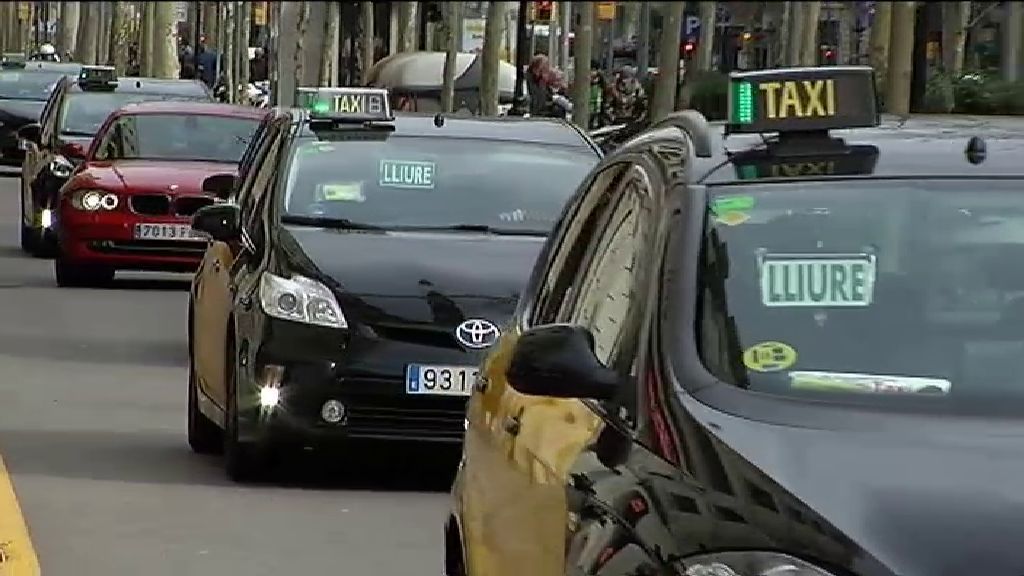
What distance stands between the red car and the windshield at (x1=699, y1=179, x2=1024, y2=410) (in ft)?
48.3

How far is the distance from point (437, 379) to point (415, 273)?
1.68 ft

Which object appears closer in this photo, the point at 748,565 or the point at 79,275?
the point at 748,565

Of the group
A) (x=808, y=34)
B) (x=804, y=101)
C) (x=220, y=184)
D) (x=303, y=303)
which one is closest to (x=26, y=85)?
(x=808, y=34)

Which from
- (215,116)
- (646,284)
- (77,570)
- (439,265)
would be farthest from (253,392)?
(215,116)

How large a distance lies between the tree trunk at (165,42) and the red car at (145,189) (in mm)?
33914

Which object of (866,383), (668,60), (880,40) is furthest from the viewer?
(668,60)

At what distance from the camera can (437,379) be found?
33.7 ft

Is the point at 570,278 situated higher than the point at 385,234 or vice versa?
the point at 570,278

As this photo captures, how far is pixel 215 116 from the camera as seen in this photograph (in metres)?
21.2

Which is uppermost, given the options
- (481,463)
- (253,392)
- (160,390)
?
(481,463)

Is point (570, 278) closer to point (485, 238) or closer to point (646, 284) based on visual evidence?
point (646, 284)

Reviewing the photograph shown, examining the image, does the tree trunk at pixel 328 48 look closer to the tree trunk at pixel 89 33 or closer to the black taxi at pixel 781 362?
the tree trunk at pixel 89 33

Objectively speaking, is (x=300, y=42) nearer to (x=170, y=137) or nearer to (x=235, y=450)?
(x=170, y=137)

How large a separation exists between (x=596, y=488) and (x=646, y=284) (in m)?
0.48
